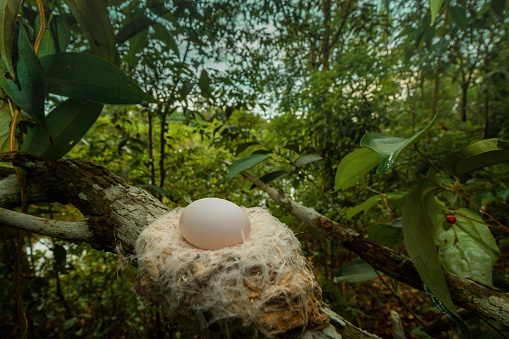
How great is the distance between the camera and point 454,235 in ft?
2.01

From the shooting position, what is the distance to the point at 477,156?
1.52 feet

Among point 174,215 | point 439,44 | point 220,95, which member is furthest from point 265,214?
point 439,44

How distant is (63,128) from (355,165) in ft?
2.45

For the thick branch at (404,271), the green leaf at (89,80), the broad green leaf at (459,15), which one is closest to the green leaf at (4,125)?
the green leaf at (89,80)

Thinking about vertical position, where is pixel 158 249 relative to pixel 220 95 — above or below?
below

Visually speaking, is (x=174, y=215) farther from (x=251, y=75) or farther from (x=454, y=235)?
(x=251, y=75)

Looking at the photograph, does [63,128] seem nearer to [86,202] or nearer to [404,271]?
[86,202]

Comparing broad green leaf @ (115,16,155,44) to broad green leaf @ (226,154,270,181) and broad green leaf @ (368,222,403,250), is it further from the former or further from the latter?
broad green leaf @ (368,222,403,250)

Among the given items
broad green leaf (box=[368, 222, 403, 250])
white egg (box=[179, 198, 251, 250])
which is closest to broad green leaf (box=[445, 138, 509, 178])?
broad green leaf (box=[368, 222, 403, 250])

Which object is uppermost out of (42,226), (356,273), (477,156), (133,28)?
(133,28)

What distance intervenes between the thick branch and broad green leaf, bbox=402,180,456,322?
57mm

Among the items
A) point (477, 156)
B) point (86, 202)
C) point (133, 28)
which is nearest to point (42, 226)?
point (86, 202)

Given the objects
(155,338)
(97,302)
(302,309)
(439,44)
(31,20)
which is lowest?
(155,338)

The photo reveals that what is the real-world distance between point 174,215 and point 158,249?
191 millimetres
